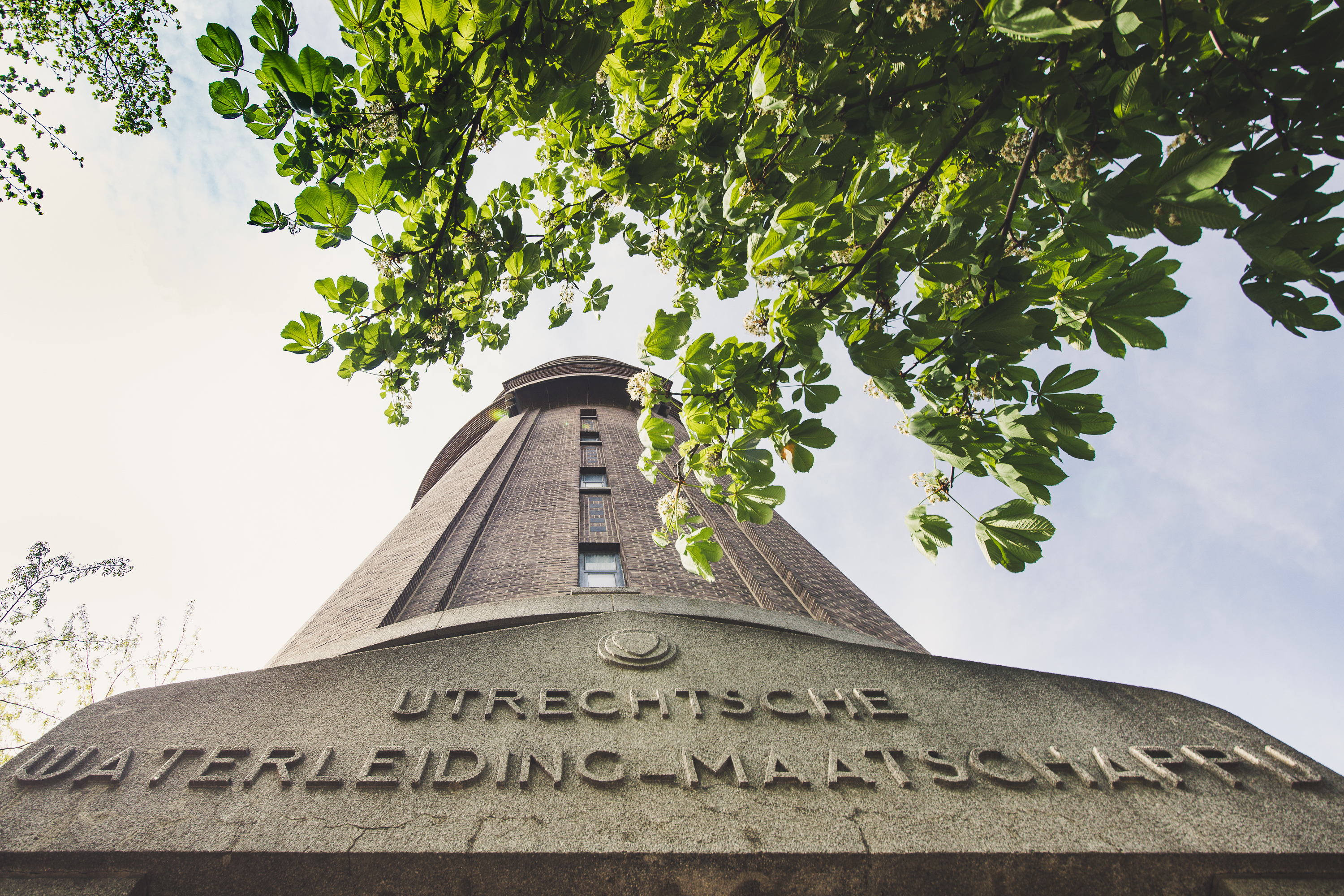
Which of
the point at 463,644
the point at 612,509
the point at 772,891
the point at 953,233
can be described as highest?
the point at 612,509

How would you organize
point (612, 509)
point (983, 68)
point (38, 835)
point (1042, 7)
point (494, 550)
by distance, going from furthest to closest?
point (612, 509)
point (494, 550)
point (38, 835)
point (983, 68)
point (1042, 7)

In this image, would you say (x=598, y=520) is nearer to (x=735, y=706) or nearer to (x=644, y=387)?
(x=735, y=706)

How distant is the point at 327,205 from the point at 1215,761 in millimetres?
6554

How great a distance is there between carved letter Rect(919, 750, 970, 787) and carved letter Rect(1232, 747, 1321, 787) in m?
1.98

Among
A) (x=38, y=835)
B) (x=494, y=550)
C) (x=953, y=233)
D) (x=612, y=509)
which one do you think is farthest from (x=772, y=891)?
(x=612, y=509)

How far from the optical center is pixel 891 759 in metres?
4.18

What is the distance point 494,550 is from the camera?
439 inches

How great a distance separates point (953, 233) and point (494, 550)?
389 inches

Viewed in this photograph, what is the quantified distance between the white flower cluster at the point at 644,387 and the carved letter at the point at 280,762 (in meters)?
3.26

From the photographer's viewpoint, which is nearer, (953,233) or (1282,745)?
(953,233)

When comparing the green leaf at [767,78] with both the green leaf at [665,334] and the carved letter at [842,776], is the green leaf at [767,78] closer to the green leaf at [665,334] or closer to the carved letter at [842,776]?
the green leaf at [665,334]

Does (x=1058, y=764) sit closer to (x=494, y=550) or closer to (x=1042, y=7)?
(x=1042, y=7)

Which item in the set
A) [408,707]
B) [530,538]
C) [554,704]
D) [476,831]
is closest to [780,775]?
[554,704]

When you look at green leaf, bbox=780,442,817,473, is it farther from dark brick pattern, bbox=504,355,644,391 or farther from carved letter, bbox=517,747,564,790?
dark brick pattern, bbox=504,355,644,391
